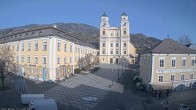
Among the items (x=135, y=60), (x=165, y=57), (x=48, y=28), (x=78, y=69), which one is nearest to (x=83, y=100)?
(x=165, y=57)

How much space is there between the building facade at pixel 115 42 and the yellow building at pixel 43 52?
3954 cm

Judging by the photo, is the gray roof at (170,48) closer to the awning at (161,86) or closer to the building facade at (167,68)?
the building facade at (167,68)

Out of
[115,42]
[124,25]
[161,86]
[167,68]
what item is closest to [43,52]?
[161,86]

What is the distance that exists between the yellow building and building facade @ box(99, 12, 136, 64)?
39536mm

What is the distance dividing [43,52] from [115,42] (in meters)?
49.1

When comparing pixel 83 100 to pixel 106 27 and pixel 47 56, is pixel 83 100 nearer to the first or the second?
pixel 47 56

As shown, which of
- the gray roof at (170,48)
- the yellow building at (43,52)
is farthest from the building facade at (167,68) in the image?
the yellow building at (43,52)

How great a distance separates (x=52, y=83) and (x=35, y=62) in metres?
7.19

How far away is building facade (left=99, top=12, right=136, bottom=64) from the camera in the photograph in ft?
261

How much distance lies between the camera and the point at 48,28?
117 feet

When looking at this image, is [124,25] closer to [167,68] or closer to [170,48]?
[170,48]

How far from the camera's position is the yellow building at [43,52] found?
116 feet

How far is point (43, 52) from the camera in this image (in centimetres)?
3609

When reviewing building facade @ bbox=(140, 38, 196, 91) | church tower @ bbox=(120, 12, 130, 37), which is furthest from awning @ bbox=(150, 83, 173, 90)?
church tower @ bbox=(120, 12, 130, 37)
